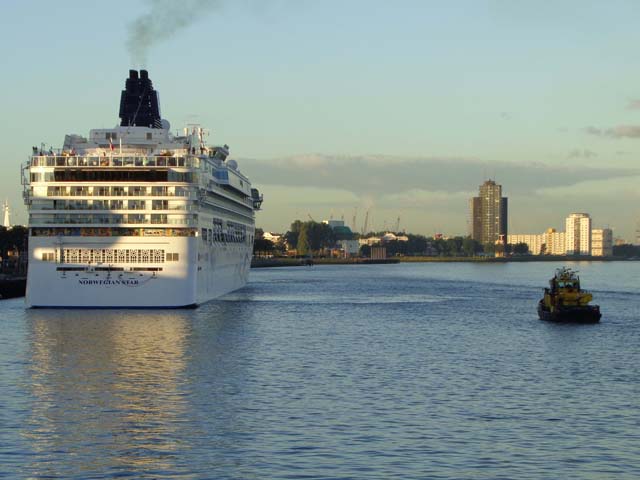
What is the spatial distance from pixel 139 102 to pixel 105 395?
9129 centimetres

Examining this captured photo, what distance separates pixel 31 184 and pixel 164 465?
2511 inches

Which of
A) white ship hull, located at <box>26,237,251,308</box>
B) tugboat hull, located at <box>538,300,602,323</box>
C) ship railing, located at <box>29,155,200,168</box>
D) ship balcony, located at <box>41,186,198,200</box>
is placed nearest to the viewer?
white ship hull, located at <box>26,237,251,308</box>

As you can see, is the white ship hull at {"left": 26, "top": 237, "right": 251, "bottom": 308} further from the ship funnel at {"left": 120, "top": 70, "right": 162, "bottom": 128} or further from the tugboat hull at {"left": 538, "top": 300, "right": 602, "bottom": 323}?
the ship funnel at {"left": 120, "top": 70, "right": 162, "bottom": 128}

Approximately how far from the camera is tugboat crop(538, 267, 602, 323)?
92125mm

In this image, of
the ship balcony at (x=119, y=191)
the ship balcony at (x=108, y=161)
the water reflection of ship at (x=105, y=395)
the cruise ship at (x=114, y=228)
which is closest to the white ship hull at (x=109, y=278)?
the cruise ship at (x=114, y=228)

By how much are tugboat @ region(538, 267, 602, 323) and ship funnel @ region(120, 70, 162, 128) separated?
60565 mm

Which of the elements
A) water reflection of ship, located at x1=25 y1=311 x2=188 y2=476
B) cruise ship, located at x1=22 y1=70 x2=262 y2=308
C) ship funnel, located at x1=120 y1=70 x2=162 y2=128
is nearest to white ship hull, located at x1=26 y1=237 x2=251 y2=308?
cruise ship, located at x1=22 y1=70 x2=262 y2=308

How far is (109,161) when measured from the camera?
9325cm

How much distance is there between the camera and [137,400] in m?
46.3

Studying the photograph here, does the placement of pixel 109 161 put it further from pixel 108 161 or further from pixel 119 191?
pixel 119 191

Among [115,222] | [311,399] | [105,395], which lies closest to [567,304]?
[115,222]

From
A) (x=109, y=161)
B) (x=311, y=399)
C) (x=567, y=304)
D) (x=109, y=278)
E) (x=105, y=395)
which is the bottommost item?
(x=105, y=395)

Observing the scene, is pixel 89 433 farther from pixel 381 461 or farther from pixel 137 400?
pixel 381 461

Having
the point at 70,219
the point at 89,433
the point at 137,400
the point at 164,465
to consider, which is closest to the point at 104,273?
the point at 70,219
